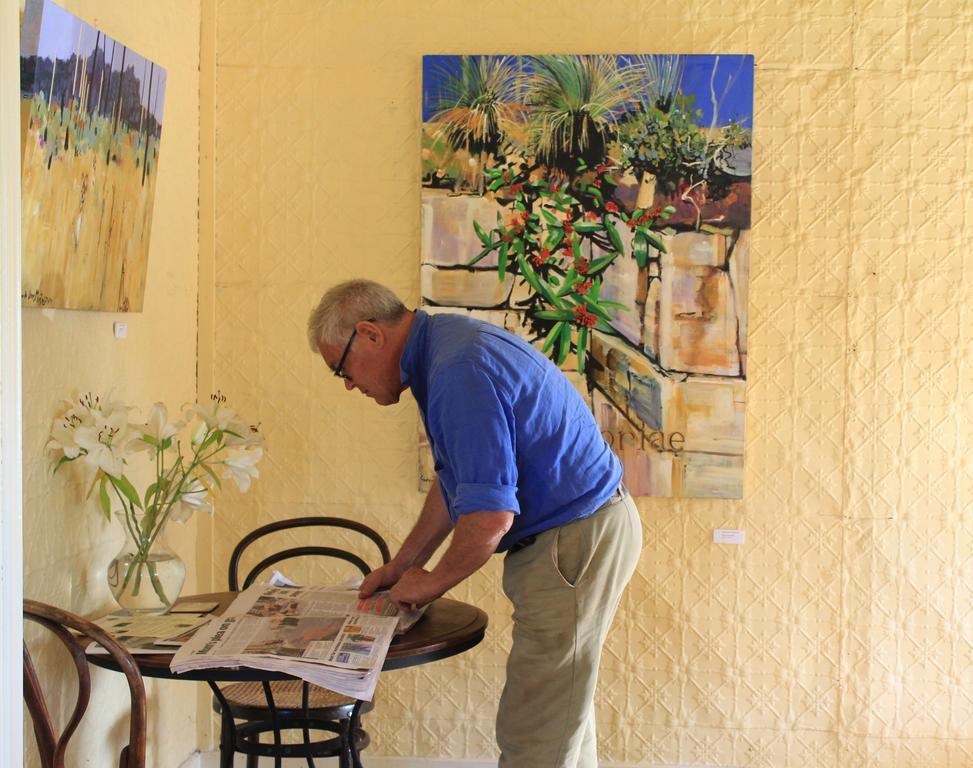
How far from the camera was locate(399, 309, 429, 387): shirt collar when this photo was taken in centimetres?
214

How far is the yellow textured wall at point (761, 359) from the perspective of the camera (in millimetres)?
3066

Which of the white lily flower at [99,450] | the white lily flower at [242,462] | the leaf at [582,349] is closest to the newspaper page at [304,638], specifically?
the white lily flower at [242,462]

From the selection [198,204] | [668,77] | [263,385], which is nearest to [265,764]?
[263,385]

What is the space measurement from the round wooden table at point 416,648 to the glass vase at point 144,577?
125mm

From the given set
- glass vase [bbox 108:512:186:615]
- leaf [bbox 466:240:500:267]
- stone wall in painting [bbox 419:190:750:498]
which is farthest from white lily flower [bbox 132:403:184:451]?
leaf [bbox 466:240:500:267]

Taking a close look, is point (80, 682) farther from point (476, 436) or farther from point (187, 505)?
point (476, 436)

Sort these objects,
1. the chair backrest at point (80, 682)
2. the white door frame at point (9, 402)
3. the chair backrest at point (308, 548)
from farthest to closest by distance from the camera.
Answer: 1. the chair backrest at point (308, 548)
2. the chair backrest at point (80, 682)
3. the white door frame at point (9, 402)

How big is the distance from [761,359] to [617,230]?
0.58 meters

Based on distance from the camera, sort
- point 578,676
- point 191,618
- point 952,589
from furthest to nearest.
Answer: point 952,589
point 191,618
point 578,676

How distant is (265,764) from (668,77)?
7.99ft

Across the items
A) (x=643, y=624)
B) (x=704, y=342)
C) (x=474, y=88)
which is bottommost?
(x=643, y=624)

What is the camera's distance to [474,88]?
3.09 metres

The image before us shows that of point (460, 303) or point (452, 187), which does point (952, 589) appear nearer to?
point (460, 303)

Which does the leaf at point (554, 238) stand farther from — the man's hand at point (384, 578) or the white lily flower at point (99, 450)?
the white lily flower at point (99, 450)
